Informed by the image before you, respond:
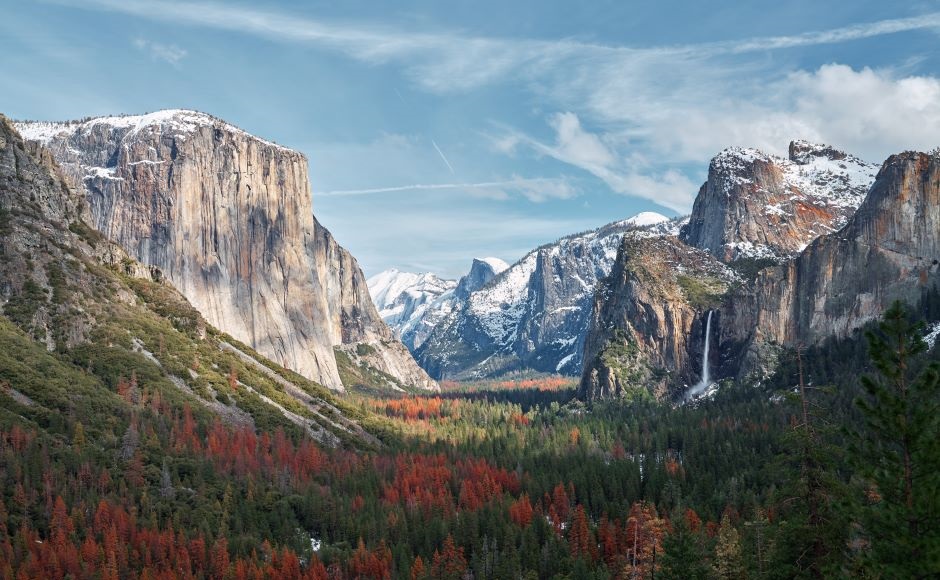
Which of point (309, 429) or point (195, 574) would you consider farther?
point (309, 429)

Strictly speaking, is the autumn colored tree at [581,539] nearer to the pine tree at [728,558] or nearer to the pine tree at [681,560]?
the pine tree at [728,558]

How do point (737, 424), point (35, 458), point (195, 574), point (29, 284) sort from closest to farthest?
point (195, 574) → point (35, 458) → point (29, 284) → point (737, 424)

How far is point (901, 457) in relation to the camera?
98.4 ft

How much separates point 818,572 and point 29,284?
158822 millimetres

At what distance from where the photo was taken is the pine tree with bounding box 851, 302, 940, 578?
92.8 ft

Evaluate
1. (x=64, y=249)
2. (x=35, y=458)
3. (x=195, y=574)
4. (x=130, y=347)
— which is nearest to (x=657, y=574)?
(x=195, y=574)

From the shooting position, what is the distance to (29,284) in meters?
156

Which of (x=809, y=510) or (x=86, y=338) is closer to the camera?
(x=809, y=510)

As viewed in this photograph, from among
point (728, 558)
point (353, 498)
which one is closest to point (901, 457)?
point (728, 558)

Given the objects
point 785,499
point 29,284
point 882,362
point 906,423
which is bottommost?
point 785,499

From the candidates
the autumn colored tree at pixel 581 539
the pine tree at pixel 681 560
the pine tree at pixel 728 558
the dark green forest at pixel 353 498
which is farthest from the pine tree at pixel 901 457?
the autumn colored tree at pixel 581 539

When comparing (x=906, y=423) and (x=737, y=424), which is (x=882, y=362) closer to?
(x=906, y=423)

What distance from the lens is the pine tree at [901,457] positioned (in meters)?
28.3

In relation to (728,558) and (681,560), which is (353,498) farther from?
(681,560)
